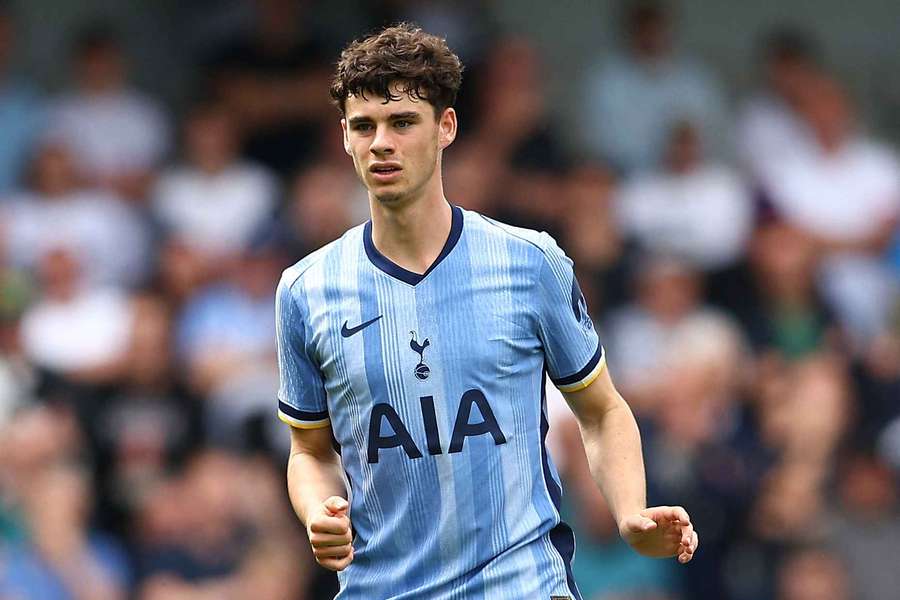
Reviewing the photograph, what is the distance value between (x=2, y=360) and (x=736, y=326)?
4253 mm

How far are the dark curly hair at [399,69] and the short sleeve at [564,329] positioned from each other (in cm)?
51

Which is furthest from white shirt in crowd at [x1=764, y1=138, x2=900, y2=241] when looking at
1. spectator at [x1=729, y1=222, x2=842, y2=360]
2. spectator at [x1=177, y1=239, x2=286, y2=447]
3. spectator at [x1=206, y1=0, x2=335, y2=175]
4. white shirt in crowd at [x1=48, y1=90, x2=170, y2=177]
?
white shirt in crowd at [x1=48, y1=90, x2=170, y2=177]

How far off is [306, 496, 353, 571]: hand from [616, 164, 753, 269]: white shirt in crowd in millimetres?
6460

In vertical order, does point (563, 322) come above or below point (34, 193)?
below

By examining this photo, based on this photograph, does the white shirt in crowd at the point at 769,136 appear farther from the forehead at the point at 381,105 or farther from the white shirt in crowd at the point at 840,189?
the forehead at the point at 381,105

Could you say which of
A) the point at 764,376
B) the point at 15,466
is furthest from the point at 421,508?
the point at 764,376

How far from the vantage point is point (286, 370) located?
4.62m

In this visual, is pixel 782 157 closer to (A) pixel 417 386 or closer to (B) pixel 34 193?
(B) pixel 34 193

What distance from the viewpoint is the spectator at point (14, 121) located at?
10633 millimetres

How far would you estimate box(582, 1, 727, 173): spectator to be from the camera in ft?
37.4

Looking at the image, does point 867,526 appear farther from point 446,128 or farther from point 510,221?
point 446,128

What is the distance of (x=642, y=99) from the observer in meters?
11.5

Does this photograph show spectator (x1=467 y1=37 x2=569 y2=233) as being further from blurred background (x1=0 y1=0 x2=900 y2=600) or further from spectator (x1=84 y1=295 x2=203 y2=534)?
spectator (x1=84 y1=295 x2=203 y2=534)

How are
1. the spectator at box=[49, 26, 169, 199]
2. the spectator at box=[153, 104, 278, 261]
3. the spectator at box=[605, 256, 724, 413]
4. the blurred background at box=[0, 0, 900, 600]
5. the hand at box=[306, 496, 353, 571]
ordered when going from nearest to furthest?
the hand at box=[306, 496, 353, 571]
the blurred background at box=[0, 0, 900, 600]
the spectator at box=[605, 256, 724, 413]
the spectator at box=[153, 104, 278, 261]
the spectator at box=[49, 26, 169, 199]
